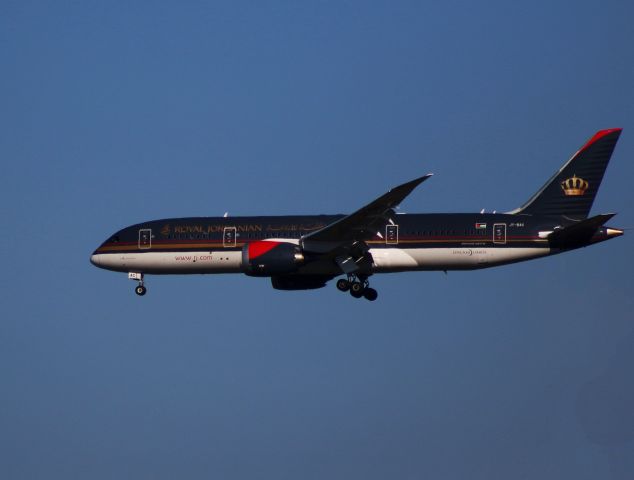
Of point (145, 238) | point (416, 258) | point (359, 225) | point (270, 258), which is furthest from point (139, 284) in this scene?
point (416, 258)

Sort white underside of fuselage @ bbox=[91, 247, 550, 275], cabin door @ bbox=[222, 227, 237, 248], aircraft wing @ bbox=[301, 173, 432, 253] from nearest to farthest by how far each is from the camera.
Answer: aircraft wing @ bbox=[301, 173, 432, 253], white underside of fuselage @ bbox=[91, 247, 550, 275], cabin door @ bbox=[222, 227, 237, 248]

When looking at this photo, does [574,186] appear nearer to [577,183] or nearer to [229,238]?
[577,183]

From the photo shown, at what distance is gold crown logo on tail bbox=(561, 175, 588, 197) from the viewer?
59.7m

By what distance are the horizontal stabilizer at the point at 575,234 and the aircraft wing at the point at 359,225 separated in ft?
24.6

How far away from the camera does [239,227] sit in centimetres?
5956

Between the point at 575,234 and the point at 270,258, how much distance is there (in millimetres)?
13267

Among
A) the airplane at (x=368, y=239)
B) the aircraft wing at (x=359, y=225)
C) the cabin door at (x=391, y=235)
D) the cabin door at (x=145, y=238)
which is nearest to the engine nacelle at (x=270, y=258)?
the airplane at (x=368, y=239)

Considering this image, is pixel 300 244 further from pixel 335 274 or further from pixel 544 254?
pixel 544 254

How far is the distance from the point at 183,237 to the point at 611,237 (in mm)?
19302

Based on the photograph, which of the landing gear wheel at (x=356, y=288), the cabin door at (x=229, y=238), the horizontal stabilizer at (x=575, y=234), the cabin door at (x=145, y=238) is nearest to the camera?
the horizontal stabilizer at (x=575, y=234)

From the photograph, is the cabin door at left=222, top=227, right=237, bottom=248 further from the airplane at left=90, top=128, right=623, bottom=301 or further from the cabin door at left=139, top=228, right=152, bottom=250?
the cabin door at left=139, top=228, right=152, bottom=250

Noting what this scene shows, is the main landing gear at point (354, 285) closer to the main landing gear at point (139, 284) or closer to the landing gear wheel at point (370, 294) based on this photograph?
the landing gear wheel at point (370, 294)

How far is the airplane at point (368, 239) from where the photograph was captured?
56406 mm

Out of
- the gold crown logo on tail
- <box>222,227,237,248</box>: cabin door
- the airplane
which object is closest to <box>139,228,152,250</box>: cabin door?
the airplane
